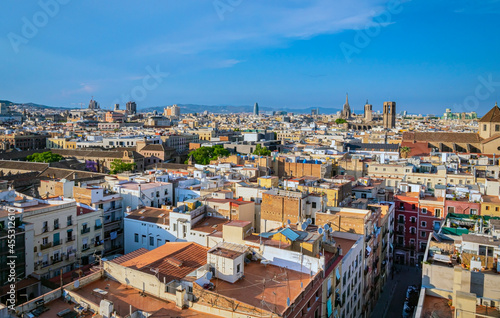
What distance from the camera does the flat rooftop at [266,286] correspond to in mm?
16250

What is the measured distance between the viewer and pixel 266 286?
17469mm

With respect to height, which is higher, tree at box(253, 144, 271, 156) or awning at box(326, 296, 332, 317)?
tree at box(253, 144, 271, 156)

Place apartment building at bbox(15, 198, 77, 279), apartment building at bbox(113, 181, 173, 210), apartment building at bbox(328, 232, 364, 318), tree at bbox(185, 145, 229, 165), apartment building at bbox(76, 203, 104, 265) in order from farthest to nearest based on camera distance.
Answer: tree at bbox(185, 145, 229, 165) < apartment building at bbox(113, 181, 173, 210) < apartment building at bbox(76, 203, 104, 265) < apartment building at bbox(15, 198, 77, 279) < apartment building at bbox(328, 232, 364, 318)

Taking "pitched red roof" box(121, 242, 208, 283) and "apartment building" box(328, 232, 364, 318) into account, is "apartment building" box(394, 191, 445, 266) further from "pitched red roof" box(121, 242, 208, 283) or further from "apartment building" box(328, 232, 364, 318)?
"pitched red roof" box(121, 242, 208, 283)

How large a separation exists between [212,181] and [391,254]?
19.2 metres

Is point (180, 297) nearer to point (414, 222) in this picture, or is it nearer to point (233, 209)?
point (233, 209)

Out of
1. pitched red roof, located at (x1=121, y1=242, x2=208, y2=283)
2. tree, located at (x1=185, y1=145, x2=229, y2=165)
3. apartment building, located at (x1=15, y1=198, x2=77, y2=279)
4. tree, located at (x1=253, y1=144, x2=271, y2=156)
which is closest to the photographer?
pitched red roof, located at (x1=121, y1=242, x2=208, y2=283)

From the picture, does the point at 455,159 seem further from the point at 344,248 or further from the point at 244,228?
the point at 244,228

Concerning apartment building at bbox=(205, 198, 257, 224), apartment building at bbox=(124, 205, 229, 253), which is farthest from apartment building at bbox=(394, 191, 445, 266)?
apartment building at bbox=(124, 205, 229, 253)

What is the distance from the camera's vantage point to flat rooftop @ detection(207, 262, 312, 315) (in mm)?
16250

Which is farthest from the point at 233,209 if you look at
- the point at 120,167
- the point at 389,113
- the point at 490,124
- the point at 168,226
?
the point at 389,113

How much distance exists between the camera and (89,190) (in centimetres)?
3259

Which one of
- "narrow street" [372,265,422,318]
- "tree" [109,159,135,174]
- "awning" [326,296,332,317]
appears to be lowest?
"narrow street" [372,265,422,318]

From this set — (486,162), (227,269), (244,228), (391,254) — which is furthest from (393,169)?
(227,269)
